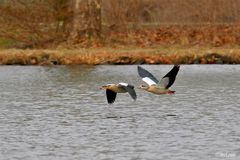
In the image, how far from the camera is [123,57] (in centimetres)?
3281

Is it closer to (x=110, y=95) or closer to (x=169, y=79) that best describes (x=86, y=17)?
(x=110, y=95)

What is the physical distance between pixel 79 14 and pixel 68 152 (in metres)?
22.2

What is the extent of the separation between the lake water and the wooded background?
872 cm

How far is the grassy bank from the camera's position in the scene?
32281 millimetres

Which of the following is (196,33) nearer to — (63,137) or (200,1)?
(200,1)

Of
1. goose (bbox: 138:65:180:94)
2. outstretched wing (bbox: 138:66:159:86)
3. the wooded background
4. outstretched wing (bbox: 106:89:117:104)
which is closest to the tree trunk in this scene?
the wooded background

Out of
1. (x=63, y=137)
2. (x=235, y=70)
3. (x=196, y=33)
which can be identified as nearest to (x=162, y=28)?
(x=196, y=33)

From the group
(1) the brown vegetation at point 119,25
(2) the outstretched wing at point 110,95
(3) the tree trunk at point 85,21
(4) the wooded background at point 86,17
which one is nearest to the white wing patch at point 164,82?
(2) the outstretched wing at point 110,95

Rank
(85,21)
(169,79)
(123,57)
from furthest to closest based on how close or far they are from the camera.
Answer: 1. (85,21)
2. (123,57)
3. (169,79)

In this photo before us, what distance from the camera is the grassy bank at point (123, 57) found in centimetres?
3228

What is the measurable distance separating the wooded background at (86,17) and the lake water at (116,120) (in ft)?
28.6

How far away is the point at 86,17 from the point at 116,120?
1895 centimetres

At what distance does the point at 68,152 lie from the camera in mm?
14555

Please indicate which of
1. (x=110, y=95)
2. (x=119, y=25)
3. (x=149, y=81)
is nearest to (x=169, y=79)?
(x=149, y=81)
